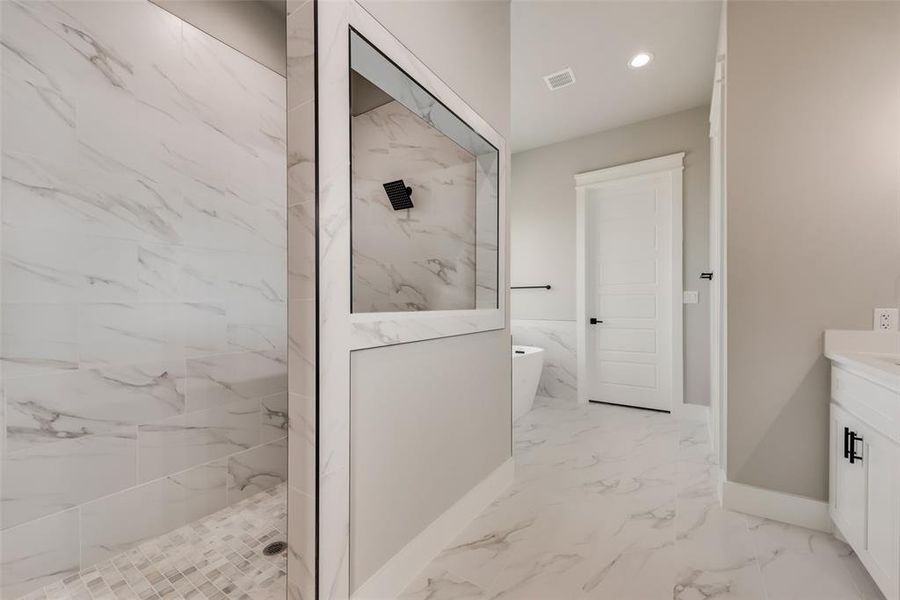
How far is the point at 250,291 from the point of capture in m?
2.07

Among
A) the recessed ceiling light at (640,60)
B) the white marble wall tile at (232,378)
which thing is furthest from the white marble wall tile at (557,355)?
the white marble wall tile at (232,378)

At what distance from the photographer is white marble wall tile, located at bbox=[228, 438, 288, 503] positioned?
6.38ft

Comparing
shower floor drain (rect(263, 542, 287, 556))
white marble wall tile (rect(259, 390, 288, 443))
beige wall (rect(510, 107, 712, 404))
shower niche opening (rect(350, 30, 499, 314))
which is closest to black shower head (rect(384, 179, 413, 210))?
shower niche opening (rect(350, 30, 499, 314))

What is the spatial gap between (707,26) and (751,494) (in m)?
2.68

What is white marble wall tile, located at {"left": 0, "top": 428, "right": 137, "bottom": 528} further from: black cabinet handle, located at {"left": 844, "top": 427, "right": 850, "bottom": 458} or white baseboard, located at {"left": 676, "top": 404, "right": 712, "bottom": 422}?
white baseboard, located at {"left": 676, "top": 404, "right": 712, "bottom": 422}

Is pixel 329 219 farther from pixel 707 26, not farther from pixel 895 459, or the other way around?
pixel 707 26

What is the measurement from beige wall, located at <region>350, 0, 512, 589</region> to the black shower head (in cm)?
75

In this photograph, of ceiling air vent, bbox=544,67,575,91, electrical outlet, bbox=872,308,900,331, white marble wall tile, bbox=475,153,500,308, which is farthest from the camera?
ceiling air vent, bbox=544,67,575,91

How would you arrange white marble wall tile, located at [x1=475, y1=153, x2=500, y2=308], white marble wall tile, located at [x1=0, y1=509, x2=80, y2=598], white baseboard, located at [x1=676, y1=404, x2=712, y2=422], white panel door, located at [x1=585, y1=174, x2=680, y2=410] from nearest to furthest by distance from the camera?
1. white marble wall tile, located at [x1=0, y1=509, x2=80, y2=598]
2. white marble wall tile, located at [x1=475, y1=153, x2=500, y2=308]
3. white baseboard, located at [x1=676, y1=404, x2=712, y2=422]
4. white panel door, located at [x1=585, y1=174, x2=680, y2=410]

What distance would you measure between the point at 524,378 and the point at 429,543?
6.44 ft

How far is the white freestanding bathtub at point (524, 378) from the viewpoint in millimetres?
3186

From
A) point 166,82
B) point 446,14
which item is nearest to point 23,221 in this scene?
point 166,82

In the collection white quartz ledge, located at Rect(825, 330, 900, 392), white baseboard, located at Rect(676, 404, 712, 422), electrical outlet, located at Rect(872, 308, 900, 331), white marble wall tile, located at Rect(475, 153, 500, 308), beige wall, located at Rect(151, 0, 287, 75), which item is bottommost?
white baseboard, located at Rect(676, 404, 712, 422)

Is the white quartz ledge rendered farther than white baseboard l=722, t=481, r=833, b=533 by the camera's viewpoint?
No
